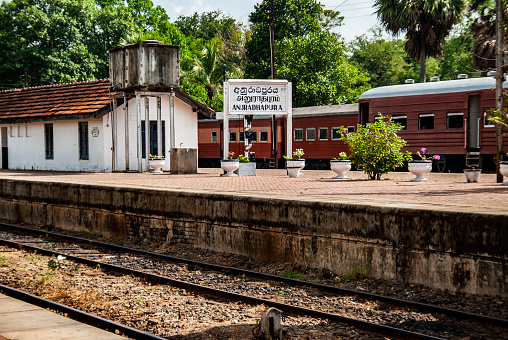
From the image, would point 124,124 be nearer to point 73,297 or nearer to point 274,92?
point 274,92

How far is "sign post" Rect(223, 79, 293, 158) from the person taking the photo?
22719 mm

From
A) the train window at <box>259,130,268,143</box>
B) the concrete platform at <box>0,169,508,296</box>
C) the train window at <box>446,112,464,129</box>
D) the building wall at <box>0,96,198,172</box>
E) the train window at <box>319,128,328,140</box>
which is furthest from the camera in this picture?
the train window at <box>259,130,268,143</box>

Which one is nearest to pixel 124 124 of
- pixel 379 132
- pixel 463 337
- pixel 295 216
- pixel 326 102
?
pixel 379 132

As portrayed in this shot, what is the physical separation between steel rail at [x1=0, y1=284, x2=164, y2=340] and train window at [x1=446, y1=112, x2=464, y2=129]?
19.9 m

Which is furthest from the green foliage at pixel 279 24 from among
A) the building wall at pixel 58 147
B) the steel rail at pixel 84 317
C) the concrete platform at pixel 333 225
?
the steel rail at pixel 84 317

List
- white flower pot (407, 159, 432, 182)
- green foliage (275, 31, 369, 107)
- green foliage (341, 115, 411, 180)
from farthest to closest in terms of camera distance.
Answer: green foliage (275, 31, 369, 107) → green foliage (341, 115, 411, 180) → white flower pot (407, 159, 432, 182)

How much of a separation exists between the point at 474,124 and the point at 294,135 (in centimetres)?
1090

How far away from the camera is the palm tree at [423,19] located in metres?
39.4

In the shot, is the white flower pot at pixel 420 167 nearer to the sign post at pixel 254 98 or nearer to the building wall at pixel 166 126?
the sign post at pixel 254 98

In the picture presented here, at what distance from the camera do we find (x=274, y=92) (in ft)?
76.0

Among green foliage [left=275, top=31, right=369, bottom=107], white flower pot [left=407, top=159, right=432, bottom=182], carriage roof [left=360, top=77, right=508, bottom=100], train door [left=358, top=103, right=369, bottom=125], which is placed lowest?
white flower pot [left=407, top=159, right=432, bottom=182]

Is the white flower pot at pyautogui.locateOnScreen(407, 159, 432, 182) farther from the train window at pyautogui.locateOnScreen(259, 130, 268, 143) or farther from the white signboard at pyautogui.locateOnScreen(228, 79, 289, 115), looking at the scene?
the train window at pyautogui.locateOnScreen(259, 130, 268, 143)

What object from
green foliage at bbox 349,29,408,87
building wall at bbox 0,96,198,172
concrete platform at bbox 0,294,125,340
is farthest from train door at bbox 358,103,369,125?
green foliage at bbox 349,29,408,87

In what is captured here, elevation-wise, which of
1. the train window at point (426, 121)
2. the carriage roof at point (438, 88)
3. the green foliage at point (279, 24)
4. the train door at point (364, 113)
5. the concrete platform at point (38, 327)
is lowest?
the concrete platform at point (38, 327)
